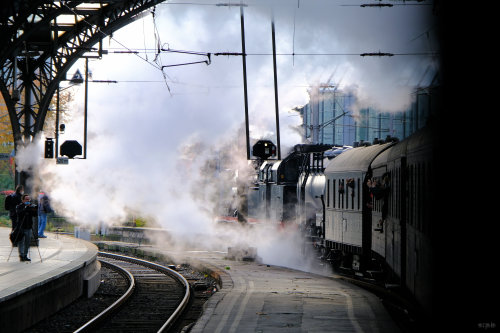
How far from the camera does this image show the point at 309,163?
2456 centimetres

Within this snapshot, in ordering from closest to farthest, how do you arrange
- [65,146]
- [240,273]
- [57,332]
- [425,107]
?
[425,107], [57,332], [240,273], [65,146]

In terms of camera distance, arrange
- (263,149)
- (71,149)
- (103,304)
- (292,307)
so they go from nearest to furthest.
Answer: (292,307), (103,304), (263,149), (71,149)

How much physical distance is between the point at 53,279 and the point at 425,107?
8711 millimetres

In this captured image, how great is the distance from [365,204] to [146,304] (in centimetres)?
509

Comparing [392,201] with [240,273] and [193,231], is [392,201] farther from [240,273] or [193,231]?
[193,231]

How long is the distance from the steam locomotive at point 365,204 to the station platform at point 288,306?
749 mm

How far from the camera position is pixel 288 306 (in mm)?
12898

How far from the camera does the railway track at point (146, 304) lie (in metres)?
12.7

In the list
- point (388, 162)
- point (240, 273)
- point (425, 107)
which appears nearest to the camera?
point (425, 107)

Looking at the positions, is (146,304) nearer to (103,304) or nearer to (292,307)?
(103,304)

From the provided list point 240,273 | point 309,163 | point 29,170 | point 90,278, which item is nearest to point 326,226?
point 240,273

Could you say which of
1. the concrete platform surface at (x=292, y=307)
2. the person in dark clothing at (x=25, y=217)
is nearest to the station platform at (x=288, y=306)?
the concrete platform surface at (x=292, y=307)

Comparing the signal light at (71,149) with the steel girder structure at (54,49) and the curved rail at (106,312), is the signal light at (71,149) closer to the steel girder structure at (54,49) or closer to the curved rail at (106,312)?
the steel girder structure at (54,49)

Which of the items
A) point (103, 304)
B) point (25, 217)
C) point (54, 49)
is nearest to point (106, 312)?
point (103, 304)
